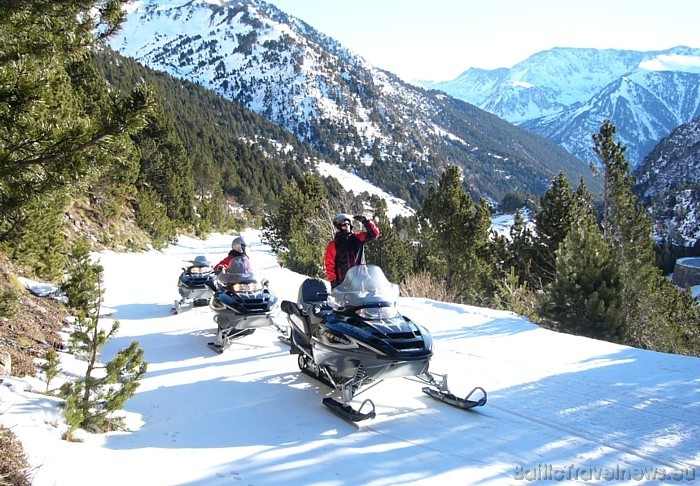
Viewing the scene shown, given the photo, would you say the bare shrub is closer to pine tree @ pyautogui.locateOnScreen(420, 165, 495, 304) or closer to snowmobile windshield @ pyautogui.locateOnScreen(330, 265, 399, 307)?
snowmobile windshield @ pyautogui.locateOnScreen(330, 265, 399, 307)

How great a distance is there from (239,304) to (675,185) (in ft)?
556

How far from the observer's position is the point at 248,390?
604 centimetres

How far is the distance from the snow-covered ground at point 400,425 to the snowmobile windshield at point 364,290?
1148 millimetres

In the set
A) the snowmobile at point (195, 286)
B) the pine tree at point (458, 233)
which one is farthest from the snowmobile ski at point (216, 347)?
the pine tree at point (458, 233)

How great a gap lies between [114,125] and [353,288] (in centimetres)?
314

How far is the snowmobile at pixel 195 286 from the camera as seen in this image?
37.0 feet

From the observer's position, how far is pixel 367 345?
5.04 m

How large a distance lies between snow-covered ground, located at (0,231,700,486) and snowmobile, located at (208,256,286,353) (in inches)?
15.9

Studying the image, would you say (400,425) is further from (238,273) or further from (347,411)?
(238,273)

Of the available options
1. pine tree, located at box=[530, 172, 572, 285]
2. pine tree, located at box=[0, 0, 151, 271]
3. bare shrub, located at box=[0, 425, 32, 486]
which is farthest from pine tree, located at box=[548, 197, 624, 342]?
bare shrub, located at box=[0, 425, 32, 486]

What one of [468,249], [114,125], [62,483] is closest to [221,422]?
[62,483]

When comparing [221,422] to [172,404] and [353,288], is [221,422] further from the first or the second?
[353,288]

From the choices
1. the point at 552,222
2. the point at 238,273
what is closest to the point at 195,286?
the point at 238,273

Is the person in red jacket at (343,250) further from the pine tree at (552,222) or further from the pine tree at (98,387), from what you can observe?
the pine tree at (552,222)
